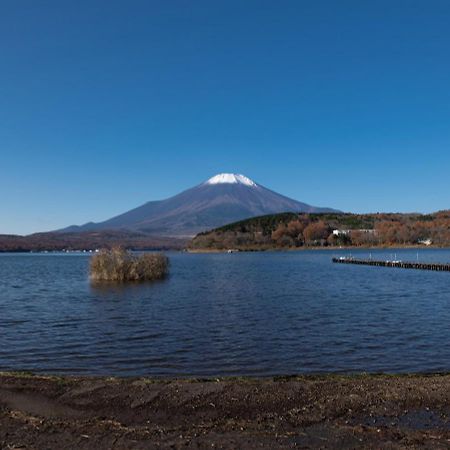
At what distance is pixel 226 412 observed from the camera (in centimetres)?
1055

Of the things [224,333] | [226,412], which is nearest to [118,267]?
[224,333]

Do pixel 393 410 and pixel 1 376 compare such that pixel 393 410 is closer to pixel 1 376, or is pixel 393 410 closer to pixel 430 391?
pixel 430 391

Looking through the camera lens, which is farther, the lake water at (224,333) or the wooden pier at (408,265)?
the wooden pier at (408,265)

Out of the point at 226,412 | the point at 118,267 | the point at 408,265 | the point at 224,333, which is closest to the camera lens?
the point at 226,412

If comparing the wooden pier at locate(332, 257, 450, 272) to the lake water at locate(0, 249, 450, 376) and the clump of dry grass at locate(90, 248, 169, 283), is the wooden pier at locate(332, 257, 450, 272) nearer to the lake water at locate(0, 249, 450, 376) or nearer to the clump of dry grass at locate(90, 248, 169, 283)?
the lake water at locate(0, 249, 450, 376)

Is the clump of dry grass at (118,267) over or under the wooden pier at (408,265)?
over

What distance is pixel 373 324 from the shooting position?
23453 mm

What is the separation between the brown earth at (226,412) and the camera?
8.68 meters

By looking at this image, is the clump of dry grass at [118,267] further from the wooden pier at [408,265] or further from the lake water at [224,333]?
the wooden pier at [408,265]

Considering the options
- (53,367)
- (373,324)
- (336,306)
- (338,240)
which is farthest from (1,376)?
(338,240)

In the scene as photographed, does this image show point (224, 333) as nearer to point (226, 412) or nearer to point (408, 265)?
point (226, 412)

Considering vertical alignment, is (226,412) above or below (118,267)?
below

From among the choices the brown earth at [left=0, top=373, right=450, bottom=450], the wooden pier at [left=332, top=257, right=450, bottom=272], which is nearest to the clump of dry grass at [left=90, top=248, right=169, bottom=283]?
the brown earth at [left=0, top=373, right=450, bottom=450]

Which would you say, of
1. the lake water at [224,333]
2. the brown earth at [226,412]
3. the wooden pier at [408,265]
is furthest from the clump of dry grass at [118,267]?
the wooden pier at [408,265]
